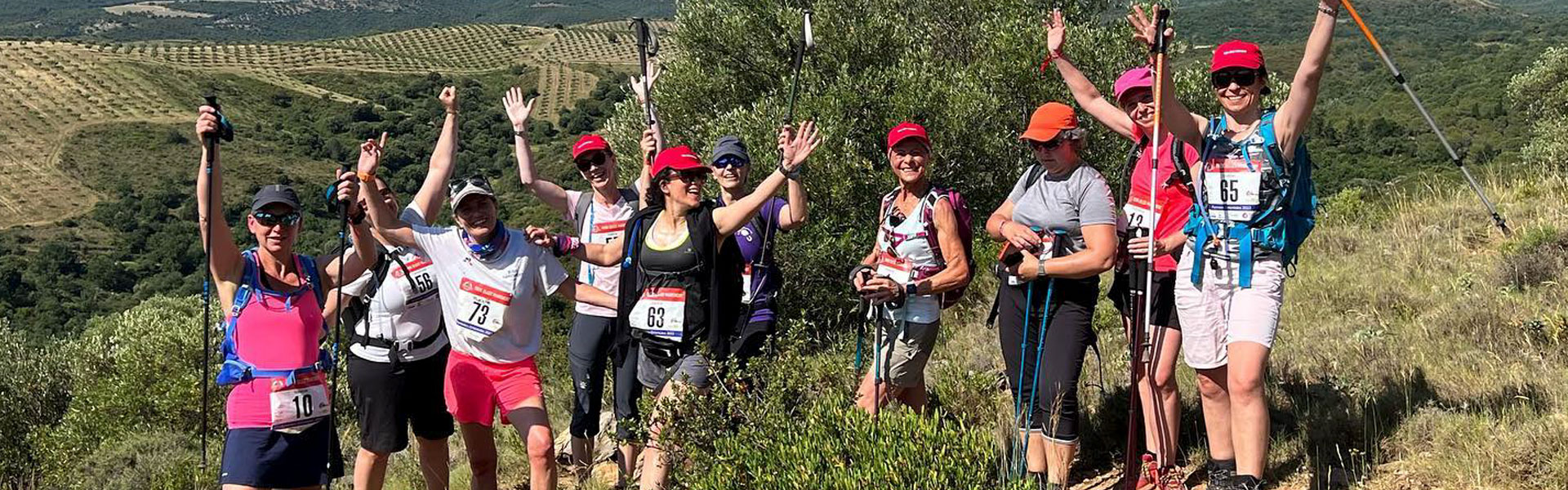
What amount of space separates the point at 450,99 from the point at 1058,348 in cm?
319

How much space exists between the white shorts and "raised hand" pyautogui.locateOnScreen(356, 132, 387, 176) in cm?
339

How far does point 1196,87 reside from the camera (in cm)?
1720

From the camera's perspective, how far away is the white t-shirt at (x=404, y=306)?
509 cm

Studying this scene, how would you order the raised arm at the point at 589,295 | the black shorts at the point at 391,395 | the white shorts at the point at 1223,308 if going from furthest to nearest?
the raised arm at the point at 589,295
the black shorts at the point at 391,395
the white shorts at the point at 1223,308

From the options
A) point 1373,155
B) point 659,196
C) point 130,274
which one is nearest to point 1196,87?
point 659,196

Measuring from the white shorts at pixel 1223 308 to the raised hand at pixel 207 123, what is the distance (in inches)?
147

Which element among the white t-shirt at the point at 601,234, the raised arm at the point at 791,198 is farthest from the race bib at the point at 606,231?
the raised arm at the point at 791,198

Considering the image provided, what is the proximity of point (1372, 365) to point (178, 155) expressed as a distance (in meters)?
118

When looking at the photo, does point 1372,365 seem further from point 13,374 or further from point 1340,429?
point 13,374

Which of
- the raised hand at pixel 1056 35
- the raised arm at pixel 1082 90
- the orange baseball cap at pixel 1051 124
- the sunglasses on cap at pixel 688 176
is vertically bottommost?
the sunglasses on cap at pixel 688 176

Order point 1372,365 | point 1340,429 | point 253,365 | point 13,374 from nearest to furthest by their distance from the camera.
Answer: point 253,365
point 1340,429
point 1372,365
point 13,374

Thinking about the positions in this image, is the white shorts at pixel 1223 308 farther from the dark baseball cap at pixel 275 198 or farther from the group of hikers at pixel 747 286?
the dark baseball cap at pixel 275 198

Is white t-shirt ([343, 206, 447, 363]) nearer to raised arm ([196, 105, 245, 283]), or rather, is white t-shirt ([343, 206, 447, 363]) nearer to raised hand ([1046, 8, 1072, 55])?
raised arm ([196, 105, 245, 283])

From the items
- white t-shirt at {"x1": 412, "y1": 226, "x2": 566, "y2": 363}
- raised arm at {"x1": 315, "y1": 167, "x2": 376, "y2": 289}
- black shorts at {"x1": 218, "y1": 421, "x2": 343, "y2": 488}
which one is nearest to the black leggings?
white t-shirt at {"x1": 412, "y1": 226, "x2": 566, "y2": 363}
